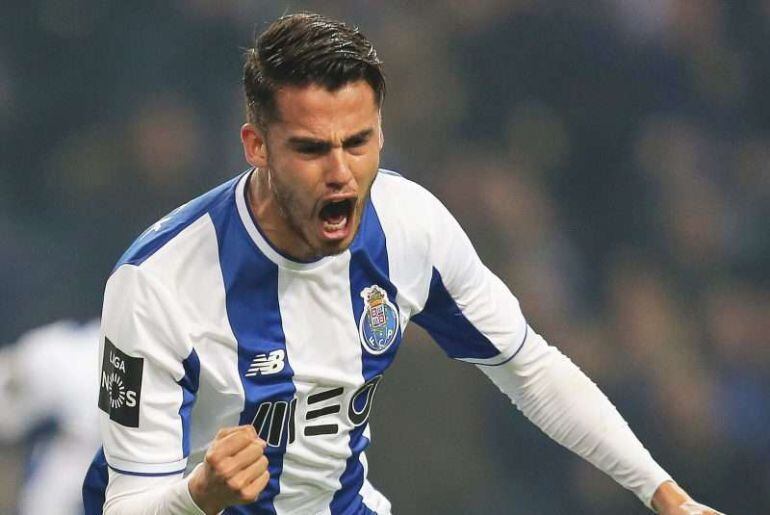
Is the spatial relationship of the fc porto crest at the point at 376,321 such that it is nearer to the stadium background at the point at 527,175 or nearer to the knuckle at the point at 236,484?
the knuckle at the point at 236,484

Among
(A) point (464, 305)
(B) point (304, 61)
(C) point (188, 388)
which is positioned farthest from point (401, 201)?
(C) point (188, 388)

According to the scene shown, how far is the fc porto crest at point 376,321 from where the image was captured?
217 centimetres

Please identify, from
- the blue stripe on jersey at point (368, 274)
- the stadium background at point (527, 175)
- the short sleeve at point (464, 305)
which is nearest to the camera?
the blue stripe on jersey at point (368, 274)

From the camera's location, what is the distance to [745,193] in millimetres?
3621

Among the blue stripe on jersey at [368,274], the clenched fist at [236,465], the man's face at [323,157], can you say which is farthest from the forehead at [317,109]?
the clenched fist at [236,465]

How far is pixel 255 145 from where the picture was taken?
6.61ft

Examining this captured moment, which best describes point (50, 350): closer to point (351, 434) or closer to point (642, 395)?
point (351, 434)

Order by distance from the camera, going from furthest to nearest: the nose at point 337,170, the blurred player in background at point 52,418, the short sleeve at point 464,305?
the blurred player in background at point 52,418 < the short sleeve at point 464,305 < the nose at point 337,170

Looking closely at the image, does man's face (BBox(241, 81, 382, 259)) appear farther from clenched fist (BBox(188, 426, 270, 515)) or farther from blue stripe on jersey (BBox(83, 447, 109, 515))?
blue stripe on jersey (BBox(83, 447, 109, 515))

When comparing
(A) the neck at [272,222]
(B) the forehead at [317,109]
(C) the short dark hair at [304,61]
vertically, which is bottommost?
(A) the neck at [272,222]

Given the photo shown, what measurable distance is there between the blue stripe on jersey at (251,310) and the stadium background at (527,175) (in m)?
1.37

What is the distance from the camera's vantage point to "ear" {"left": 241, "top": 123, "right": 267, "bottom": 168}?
201 centimetres

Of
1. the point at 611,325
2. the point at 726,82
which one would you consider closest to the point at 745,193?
the point at 726,82

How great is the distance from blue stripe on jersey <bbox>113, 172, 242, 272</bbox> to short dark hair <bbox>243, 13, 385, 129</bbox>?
0.16m
